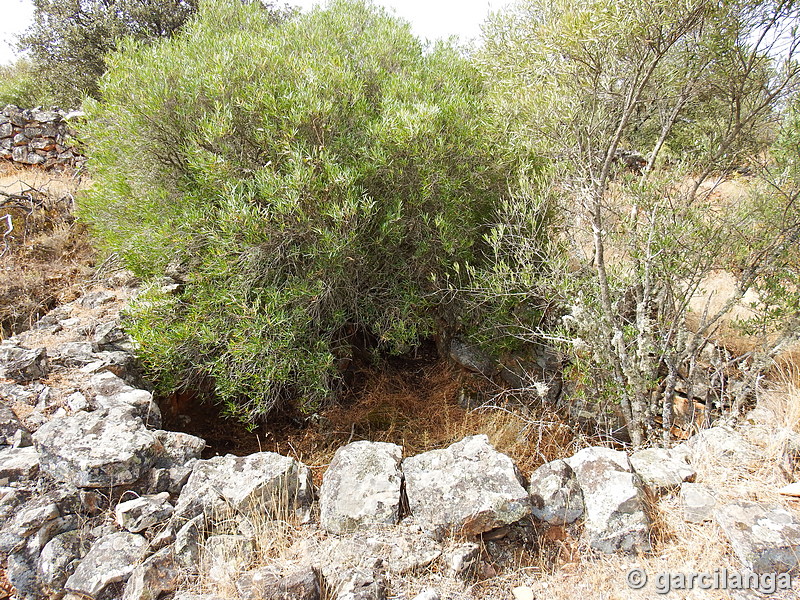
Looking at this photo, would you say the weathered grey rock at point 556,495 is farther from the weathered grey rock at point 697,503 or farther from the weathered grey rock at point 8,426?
the weathered grey rock at point 8,426

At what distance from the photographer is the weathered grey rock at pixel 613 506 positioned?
2.97 m

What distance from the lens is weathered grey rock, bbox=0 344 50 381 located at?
4.11 meters

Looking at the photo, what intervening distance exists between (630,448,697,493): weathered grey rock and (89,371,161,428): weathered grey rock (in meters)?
3.87

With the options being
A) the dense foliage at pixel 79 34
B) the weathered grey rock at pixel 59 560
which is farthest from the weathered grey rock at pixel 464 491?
the dense foliage at pixel 79 34

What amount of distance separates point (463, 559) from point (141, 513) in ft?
6.70

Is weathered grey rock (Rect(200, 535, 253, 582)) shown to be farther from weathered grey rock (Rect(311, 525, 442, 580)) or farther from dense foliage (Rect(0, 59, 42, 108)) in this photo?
dense foliage (Rect(0, 59, 42, 108))

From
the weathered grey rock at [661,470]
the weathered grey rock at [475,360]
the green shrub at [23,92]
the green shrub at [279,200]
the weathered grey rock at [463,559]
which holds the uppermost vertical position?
the green shrub at [23,92]

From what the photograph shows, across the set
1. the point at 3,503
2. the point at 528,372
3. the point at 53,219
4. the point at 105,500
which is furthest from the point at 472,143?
the point at 53,219

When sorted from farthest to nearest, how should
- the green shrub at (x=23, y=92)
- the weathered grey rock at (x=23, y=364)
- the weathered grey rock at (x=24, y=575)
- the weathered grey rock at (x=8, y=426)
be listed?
the green shrub at (x=23, y=92) → the weathered grey rock at (x=23, y=364) → the weathered grey rock at (x=8, y=426) → the weathered grey rock at (x=24, y=575)

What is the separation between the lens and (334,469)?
344 cm

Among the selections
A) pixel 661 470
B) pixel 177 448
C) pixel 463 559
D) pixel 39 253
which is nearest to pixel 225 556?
pixel 177 448

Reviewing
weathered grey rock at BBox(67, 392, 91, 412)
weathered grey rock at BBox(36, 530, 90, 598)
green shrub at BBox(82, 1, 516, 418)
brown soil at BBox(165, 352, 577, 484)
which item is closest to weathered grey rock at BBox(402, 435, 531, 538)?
brown soil at BBox(165, 352, 577, 484)

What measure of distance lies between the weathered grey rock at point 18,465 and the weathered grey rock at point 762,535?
14.7 feet

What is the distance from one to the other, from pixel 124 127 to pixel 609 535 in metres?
5.81
